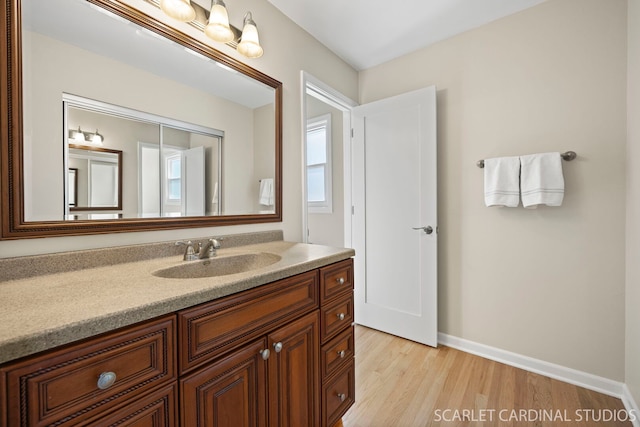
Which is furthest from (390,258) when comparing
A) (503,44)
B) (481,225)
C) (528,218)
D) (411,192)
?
(503,44)

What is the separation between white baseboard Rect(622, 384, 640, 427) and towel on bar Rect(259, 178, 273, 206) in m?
2.24

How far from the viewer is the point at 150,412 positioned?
650 millimetres

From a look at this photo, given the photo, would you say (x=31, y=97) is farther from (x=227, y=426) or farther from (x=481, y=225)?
(x=481, y=225)

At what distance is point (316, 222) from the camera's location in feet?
10.3

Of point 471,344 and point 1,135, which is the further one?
point 471,344

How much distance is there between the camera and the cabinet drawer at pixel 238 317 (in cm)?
73

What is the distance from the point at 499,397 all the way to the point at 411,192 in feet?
4.70

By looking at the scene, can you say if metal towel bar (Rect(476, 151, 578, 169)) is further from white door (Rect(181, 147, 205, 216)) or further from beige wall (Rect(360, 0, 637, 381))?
white door (Rect(181, 147, 205, 216))

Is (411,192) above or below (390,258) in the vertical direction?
above

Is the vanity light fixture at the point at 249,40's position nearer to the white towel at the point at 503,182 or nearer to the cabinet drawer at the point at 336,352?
the cabinet drawer at the point at 336,352

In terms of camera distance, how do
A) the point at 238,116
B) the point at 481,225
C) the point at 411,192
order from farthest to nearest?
the point at 411,192
the point at 481,225
the point at 238,116

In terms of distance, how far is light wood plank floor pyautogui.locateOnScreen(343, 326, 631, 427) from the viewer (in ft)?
4.66

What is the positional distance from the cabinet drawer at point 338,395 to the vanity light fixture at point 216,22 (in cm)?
172

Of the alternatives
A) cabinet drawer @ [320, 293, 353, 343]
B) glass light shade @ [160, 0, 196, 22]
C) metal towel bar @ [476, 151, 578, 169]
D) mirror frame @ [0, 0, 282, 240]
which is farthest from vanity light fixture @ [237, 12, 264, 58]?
metal towel bar @ [476, 151, 578, 169]
